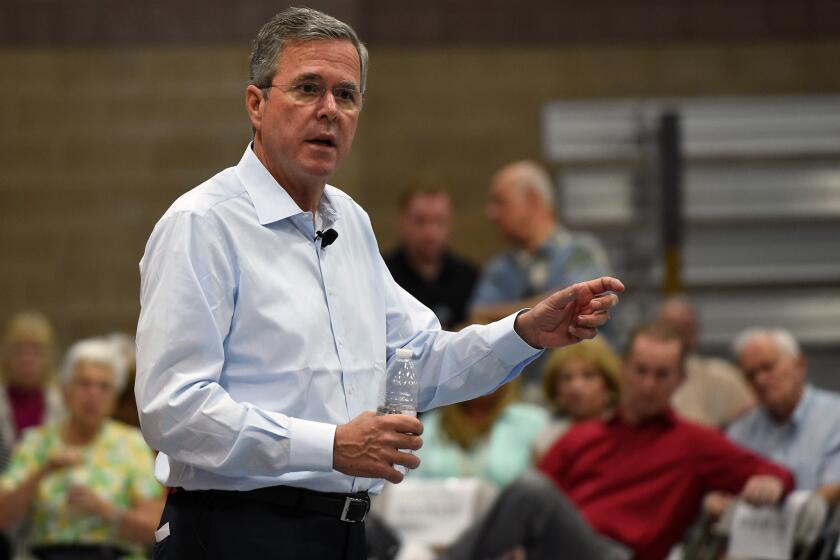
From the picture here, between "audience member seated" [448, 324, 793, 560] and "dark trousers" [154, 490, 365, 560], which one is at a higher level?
"dark trousers" [154, 490, 365, 560]

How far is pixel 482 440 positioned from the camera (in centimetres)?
552

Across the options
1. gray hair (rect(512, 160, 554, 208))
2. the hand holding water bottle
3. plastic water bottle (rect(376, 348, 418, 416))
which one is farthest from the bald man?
the hand holding water bottle

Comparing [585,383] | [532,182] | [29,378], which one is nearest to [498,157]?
[532,182]

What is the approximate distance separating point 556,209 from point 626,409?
356 centimetres

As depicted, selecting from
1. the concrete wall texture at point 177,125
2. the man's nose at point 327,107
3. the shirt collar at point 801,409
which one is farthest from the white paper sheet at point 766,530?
the concrete wall texture at point 177,125

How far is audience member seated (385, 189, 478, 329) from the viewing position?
6.70 meters

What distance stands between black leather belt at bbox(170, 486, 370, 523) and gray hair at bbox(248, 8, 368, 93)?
0.76 m

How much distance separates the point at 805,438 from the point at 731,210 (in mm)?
3411

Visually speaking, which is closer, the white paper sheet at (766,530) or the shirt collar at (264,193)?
the shirt collar at (264,193)

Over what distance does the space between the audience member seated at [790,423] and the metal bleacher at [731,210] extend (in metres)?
2.49

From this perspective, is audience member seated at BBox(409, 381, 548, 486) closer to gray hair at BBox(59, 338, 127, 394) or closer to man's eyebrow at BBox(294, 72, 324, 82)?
gray hair at BBox(59, 338, 127, 394)

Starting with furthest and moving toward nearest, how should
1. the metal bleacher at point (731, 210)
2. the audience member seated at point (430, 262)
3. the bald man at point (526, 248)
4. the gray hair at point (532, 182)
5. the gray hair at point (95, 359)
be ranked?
the metal bleacher at point (731, 210) → the audience member seated at point (430, 262) → the gray hair at point (532, 182) → the bald man at point (526, 248) → the gray hair at point (95, 359)

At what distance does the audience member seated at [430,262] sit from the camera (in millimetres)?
6699

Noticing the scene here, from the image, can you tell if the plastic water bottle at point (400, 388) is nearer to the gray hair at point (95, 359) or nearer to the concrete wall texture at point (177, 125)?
the gray hair at point (95, 359)
